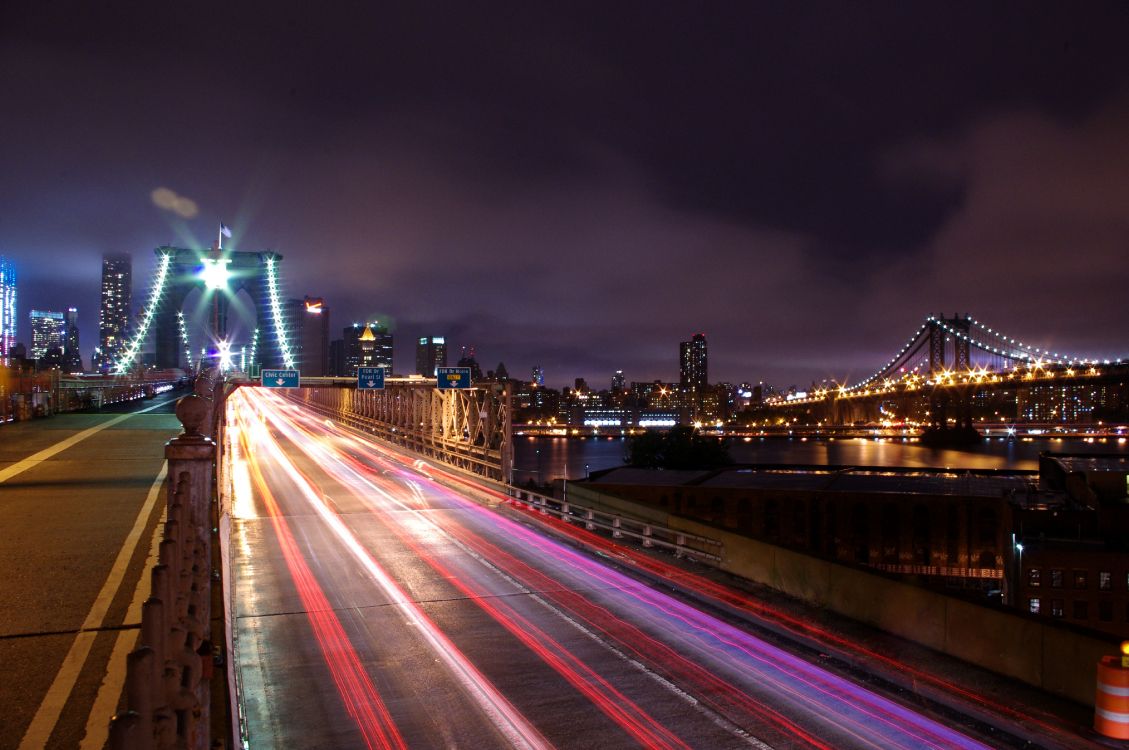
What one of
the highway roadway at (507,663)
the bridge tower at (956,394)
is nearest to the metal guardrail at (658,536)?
the highway roadway at (507,663)

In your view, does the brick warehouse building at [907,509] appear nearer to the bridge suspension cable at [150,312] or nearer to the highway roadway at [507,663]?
Result: the highway roadway at [507,663]

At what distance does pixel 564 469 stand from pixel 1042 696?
4259 inches

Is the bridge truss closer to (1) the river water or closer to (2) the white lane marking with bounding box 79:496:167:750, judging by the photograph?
(2) the white lane marking with bounding box 79:496:167:750

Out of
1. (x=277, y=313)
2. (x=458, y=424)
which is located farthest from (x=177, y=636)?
(x=277, y=313)

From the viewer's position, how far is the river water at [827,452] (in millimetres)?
120062

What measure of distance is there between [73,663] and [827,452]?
6046 inches

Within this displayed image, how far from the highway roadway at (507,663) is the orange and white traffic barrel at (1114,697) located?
1289 millimetres

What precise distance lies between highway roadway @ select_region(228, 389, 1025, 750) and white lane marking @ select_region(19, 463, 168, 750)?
6.45 ft

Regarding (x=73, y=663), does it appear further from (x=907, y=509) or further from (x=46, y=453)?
(x=907, y=509)

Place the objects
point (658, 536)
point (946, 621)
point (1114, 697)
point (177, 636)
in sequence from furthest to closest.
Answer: point (658, 536) < point (946, 621) < point (1114, 697) < point (177, 636)

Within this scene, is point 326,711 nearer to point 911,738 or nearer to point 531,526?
point 911,738

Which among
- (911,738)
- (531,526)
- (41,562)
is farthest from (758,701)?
(531,526)

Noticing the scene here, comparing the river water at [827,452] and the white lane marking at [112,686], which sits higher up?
the white lane marking at [112,686]

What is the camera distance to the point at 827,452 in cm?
15225
